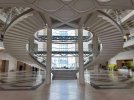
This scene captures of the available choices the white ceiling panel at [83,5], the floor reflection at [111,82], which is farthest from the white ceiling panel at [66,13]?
the floor reflection at [111,82]

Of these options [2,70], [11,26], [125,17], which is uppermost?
[125,17]

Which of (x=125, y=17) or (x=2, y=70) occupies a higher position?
(x=125, y=17)

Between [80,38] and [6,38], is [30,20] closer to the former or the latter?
[6,38]

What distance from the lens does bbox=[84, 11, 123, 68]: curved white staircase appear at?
10.3 m

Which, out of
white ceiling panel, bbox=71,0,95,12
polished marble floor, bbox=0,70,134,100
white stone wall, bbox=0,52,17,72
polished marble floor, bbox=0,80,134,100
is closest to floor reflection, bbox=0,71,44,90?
polished marble floor, bbox=0,70,134,100

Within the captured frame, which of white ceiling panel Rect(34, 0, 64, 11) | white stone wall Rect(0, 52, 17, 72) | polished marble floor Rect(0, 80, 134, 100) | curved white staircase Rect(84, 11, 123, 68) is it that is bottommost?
polished marble floor Rect(0, 80, 134, 100)

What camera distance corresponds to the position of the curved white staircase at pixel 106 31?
10.3 m

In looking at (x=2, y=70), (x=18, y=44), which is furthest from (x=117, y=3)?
(x=2, y=70)

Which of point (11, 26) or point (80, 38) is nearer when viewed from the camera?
point (11, 26)

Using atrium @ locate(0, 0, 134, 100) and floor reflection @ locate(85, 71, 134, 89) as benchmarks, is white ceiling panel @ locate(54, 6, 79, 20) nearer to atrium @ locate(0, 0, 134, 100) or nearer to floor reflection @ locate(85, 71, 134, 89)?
atrium @ locate(0, 0, 134, 100)

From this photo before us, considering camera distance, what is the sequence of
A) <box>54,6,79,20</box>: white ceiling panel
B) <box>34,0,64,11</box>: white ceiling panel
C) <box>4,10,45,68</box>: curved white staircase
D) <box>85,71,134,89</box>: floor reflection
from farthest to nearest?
<box>4,10,45,68</box>: curved white staircase < <box>85,71,134,89</box>: floor reflection < <box>54,6,79,20</box>: white ceiling panel < <box>34,0,64,11</box>: white ceiling panel

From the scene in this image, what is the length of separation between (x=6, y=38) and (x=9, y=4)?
4.21 metres

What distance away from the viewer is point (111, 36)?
452 inches

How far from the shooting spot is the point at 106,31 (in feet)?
37.0
